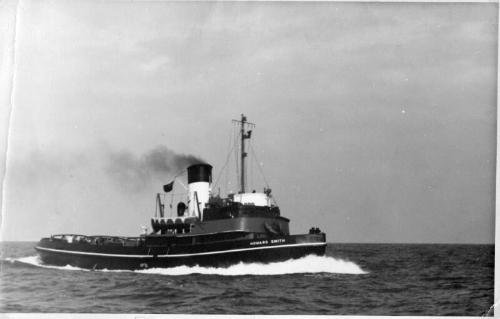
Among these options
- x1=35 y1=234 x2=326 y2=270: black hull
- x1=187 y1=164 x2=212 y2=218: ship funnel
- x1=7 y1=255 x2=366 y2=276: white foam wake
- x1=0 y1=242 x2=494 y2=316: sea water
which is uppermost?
x1=187 y1=164 x2=212 y2=218: ship funnel

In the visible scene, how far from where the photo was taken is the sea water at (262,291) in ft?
61.3

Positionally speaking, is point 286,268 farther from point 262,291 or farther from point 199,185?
point 199,185

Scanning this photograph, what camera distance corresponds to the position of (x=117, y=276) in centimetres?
2753

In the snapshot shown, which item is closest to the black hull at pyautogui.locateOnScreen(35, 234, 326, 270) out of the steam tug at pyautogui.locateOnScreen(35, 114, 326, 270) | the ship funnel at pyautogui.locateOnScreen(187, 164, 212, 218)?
the steam tug at pyautogui.locateOnScreen(35, 114, 326, 270)

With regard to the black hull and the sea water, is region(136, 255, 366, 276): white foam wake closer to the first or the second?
the sea water

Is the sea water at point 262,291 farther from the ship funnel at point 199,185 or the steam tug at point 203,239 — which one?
the ship funnel at point 199,185

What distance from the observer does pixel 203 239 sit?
28375mm

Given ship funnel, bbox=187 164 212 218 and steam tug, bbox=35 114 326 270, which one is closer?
steam tug, bbox=35 114 326 270

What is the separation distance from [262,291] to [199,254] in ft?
21.6

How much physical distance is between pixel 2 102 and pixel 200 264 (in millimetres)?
12311

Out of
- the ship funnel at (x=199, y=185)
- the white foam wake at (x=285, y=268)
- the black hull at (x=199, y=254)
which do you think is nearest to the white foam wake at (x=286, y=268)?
the white foam wake at (x=285, y=268)

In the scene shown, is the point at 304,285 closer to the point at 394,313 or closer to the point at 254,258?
the point at 254,258

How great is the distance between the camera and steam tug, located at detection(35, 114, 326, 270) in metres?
26.8

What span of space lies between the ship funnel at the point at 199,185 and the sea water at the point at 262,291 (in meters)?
4.01
